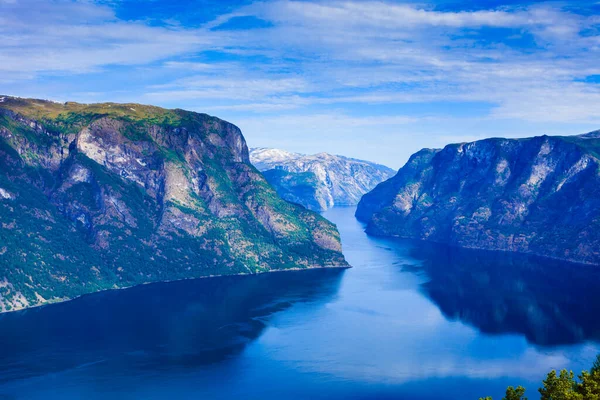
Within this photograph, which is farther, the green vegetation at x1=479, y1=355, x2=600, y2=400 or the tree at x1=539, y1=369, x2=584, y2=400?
A: the tree at x1=539, y1=369, x2=584, y2=400

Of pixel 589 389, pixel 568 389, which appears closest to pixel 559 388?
pixel 568 389

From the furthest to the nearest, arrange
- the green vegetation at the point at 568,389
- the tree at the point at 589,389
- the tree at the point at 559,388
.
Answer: the tree at the point at 559,388, the tree at the point at 589,389, the green vegetation at the point at 568,389

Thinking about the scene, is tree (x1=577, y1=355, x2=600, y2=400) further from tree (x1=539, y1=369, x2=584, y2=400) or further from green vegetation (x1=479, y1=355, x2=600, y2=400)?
tree (x1=539, y1=369, x2=584, y2=400)

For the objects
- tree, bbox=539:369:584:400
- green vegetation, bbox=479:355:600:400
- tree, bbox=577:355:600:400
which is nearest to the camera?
green vegetation, bbox=479:355:600:400

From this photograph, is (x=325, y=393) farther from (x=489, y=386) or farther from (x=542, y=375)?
(x=542, y=375)

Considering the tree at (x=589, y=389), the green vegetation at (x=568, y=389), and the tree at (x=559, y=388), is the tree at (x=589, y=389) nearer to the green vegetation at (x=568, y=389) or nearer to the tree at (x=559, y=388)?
the green vegetation at (x=568, y=389)

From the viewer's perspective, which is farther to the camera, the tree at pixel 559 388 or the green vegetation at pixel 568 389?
the tree at pixel 559 388

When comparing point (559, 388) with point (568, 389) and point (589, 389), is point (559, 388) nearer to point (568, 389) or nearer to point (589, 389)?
point (568, 389)

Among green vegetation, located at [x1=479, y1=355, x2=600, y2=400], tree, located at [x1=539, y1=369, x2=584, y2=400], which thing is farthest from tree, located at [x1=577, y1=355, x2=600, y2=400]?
tree, located at [x1=539, y1=369, x2=584, y2=400]

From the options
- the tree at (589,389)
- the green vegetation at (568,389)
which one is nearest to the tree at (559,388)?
the green vegetation at (568,389)

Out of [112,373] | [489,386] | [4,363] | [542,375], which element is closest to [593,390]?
[489,386]

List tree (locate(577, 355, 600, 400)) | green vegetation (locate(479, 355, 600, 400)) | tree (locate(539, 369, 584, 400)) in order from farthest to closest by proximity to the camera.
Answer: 1. tree (locate(539, 369, 584, 400))
2. tree (locate(577, 355, 600, 400))
3. green vegetation (locate(479, 355, 600, 400))
